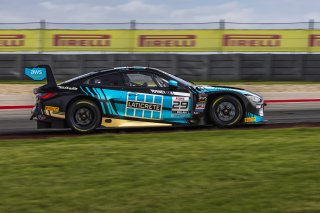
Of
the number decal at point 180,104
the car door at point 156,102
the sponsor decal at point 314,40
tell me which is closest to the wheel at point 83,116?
the car door at point 156,102

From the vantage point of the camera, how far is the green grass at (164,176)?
4.57 metres

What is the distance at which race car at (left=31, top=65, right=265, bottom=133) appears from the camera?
9.75 metres

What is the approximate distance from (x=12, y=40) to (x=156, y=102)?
16567mm

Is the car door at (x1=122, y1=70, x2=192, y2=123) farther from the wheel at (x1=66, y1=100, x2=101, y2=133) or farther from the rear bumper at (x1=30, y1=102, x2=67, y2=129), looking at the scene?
the rear bumper at (x1=30, y1=102, x2=67, y2=129)

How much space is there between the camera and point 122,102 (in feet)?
31.9

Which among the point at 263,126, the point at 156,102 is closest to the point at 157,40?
the point at 263,126

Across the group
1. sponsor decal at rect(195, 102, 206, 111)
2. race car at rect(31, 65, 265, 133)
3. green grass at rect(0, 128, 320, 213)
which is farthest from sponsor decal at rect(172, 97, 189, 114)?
green grass at rect(0, 128, 320, 213)

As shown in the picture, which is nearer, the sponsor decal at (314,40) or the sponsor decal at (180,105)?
the sponsor decal at (180,105)

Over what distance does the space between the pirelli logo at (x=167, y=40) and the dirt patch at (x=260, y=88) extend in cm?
431

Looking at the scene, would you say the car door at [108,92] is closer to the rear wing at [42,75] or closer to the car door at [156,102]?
the car door at [156,102]

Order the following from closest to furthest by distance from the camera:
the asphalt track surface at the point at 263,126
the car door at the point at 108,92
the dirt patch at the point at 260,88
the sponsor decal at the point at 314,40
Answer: the car door at the point at 108,92 → the asphalt track surface at the point at 263,126 → the dirt patch at the point at 260,88 → the sponsor decal at the point at 314,40

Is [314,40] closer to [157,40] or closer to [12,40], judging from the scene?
[157,40]

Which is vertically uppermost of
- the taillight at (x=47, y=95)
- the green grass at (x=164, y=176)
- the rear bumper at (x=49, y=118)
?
the taillight at (x=47, y=95)

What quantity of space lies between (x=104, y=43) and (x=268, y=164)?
766 inches
